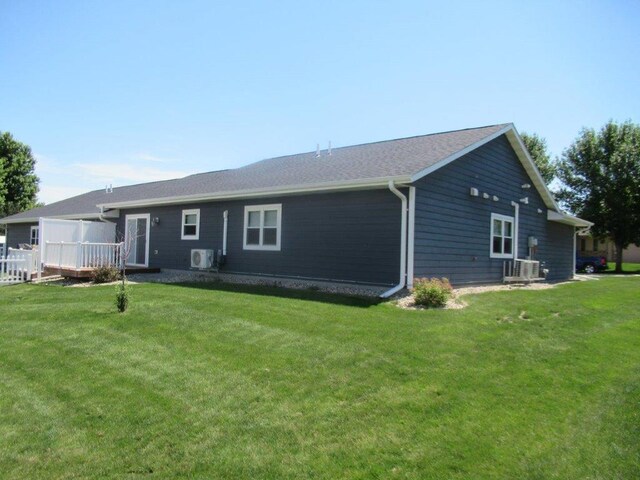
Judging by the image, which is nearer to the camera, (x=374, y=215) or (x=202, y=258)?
(x=374, y=215)

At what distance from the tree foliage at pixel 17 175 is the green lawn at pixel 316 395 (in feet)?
123

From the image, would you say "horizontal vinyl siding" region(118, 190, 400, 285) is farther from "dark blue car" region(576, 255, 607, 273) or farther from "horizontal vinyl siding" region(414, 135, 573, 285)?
"dark blue car" region(576, 255, 607, 273)

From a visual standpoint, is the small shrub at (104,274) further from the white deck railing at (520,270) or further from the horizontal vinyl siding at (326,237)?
the white deck railing at (520,270)

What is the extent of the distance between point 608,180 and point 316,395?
3399 cm

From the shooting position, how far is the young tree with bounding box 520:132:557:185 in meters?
36.2

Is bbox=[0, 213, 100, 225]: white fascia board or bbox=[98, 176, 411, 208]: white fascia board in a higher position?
bbox=[98, 176, 411, 208]: white fascia board

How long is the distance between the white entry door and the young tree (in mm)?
30082

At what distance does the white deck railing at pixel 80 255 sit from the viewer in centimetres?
1423

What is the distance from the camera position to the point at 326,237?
12.3 metres

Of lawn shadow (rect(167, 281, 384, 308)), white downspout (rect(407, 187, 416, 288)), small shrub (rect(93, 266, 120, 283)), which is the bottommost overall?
lawn shadow (rect(167, 281, 384, 308))

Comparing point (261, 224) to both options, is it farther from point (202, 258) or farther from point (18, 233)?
point (18, 233)

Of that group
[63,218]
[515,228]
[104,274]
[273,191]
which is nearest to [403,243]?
[273,191]

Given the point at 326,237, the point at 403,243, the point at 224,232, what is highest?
the point at 224,232

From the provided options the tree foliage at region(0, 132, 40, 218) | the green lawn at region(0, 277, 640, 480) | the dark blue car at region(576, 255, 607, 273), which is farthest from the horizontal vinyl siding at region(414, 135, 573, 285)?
the tree foliage at region(0, 132, 40, 218)
